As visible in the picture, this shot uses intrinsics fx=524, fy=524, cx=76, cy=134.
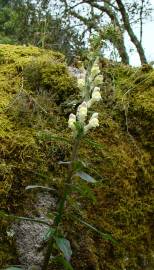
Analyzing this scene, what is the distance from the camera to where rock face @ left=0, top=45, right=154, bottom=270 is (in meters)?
2.57

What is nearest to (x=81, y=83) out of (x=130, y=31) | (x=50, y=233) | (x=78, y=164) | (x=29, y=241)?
(x=78, y=164)

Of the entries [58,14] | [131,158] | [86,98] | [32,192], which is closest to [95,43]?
[86,98]

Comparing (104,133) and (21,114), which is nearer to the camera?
(21,114)

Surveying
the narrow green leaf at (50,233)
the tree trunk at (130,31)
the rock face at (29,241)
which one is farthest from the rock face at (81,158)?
the tree trunk at (130,31)

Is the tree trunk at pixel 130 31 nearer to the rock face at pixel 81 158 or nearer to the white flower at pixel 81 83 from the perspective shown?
the rock face at pixel 81 158

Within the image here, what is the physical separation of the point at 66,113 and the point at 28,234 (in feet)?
2.83

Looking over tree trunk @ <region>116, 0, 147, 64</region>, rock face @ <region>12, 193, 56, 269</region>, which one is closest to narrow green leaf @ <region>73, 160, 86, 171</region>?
rock face @ <region>12, 193, 56, 269</region>

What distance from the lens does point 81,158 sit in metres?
2.87

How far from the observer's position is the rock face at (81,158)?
257 centimetres

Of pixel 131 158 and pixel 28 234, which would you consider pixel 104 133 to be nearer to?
pixel 131 158

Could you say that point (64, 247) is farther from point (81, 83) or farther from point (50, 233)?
point (81, 83)

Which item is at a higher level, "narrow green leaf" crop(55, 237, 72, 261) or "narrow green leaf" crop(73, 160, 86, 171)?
"narrow green leaf" crop(73, 160, 86, 171)

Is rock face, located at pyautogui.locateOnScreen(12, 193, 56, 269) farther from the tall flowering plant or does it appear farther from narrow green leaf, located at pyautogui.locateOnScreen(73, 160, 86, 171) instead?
narrow green leaf, located at pyautogui.locateOnScreen(73, 160, 86, 171)

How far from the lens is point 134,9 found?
38.9 feet
